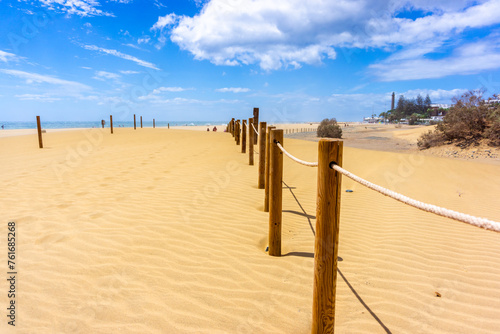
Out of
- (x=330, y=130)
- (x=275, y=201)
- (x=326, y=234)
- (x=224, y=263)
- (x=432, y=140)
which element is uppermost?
(x=330, y=130)

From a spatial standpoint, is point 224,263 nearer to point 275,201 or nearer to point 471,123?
point 275,201

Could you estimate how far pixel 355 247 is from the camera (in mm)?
3605

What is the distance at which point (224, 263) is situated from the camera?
307 cm

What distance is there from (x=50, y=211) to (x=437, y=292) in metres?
5.23

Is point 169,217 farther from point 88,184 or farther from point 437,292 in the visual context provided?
point 437,292

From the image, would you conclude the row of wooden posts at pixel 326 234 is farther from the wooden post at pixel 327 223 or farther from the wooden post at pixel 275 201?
the wooden post at pixel 275 201

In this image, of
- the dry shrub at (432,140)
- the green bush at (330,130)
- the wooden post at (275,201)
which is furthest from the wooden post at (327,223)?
the green bush at (330,130)

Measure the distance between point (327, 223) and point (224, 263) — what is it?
5.44 feet

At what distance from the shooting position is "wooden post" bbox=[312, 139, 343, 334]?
5.78ft

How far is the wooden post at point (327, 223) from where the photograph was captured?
69.4 inches

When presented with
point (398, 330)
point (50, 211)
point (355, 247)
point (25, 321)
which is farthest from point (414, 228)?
point (50, 211)

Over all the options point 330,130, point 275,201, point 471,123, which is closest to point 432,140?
point 471,123

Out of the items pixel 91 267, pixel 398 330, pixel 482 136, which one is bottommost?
pixel 398 330

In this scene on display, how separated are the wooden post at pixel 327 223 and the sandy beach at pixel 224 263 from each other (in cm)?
55
